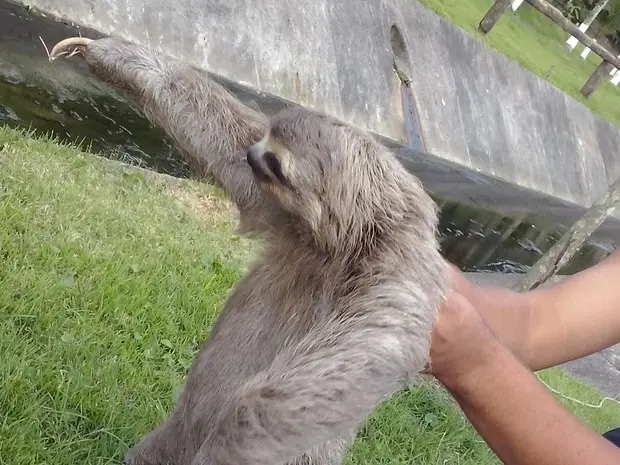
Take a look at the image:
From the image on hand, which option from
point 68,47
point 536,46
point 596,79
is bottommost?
→ point 536,46

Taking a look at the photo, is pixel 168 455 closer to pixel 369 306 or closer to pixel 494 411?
pixel 369 306

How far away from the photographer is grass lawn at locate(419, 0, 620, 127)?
15.0 metres

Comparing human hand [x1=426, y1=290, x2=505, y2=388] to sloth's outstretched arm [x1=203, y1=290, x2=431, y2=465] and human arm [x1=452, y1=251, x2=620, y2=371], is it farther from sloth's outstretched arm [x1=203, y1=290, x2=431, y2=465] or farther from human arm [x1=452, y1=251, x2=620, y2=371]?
human arm [x1=452, y1=251, x2=620, y2=371]

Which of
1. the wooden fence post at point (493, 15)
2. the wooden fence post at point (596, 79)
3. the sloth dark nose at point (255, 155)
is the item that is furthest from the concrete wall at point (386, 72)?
the sloth dark nose at point (255, 155)

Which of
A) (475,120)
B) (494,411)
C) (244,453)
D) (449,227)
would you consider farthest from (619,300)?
(475,120)

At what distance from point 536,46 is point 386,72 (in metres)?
10.7

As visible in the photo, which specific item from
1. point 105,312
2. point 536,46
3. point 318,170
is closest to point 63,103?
point 105,312

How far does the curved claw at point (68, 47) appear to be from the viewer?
269 centimetres

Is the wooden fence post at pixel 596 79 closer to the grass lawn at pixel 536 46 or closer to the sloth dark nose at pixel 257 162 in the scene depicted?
the grass lawn at pixel 536 46

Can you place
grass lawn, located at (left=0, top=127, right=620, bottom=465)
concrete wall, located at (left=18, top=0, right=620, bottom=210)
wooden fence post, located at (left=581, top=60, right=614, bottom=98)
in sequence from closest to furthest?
grass lawn, located at (left=0, top=127, right=620, bottom=465)
concrete wall, located at (left=18, top=0, right=620, bottom=210)
wooden fence post, located at (left=581, top=60, right=614, bottom=98)

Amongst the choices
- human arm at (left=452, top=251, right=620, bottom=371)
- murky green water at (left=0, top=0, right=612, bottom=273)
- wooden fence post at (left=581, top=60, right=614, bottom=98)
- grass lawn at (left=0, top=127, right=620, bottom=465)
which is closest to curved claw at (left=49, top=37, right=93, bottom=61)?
grass lawn at (left=0, top=127, right=620, bottom=465)

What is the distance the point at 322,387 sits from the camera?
201 centimetres

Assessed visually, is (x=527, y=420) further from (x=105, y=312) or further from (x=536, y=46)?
(x=536, y=46)

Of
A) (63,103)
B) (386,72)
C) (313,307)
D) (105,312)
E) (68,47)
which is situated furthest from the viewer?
(386,72)
